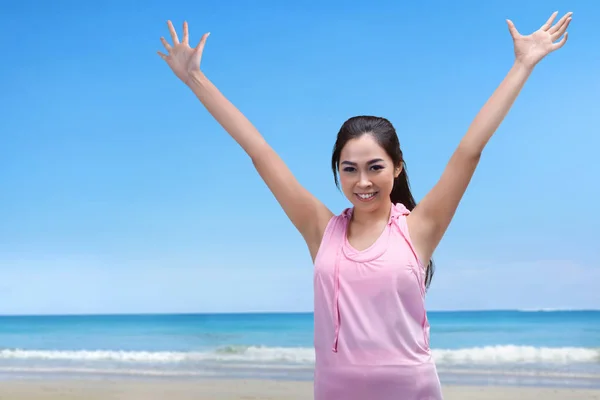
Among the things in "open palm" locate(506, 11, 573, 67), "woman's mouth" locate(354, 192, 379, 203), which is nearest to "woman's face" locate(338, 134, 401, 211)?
"woman's mouth" locate(354, 192, 379, 203)

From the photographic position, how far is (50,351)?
14.9 metres

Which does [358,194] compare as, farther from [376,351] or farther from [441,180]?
[376,351]

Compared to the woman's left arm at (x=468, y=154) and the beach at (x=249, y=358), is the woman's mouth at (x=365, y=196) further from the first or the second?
the beach at (x=249, y=358)

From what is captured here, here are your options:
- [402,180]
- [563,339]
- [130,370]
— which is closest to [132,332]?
[130,370]

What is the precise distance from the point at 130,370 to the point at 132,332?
8305 millimetres

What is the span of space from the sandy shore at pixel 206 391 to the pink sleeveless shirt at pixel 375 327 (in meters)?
5.90

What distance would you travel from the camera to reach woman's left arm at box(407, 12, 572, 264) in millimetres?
2328

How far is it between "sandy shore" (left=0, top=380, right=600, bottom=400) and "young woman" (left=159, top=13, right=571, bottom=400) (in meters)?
5.86

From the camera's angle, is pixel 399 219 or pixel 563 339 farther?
pixel 563 339

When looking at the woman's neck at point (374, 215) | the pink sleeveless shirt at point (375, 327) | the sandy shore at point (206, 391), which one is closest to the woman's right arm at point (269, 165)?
the woman's neck at point (374, 215)

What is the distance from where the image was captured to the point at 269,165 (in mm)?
2566

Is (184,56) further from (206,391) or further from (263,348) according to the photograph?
(263,348)

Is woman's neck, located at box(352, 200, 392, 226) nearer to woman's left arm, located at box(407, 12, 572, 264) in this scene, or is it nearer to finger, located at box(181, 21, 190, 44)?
woman's left arm, located at box(407, 12, 572, 264)

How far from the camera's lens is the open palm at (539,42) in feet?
7.93
